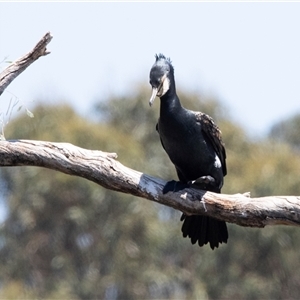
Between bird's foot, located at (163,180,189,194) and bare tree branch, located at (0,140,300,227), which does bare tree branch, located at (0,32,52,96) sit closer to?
bare tree branch, located at (0,140,300,227)

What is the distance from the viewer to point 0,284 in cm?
2777

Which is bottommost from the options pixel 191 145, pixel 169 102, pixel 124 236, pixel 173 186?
pixel 173 186

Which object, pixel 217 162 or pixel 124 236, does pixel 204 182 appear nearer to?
pixel 217 162

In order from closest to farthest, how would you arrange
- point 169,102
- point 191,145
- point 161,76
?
point 161,76 → point 169,102 → point 191,145

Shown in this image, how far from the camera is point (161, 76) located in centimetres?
803

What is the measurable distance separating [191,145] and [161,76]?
0.64 m

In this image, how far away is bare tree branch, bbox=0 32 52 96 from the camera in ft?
24.9

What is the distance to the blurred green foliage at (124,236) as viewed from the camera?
2756cm

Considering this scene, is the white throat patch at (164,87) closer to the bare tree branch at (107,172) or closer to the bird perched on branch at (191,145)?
the bird perched on branch at (191,145)

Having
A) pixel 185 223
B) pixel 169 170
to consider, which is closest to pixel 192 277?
pixel 169 170

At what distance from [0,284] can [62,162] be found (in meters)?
20.6

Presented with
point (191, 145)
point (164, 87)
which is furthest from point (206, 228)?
point (164, 87)

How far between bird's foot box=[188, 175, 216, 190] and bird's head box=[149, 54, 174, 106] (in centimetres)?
73

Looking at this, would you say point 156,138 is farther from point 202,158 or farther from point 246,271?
point 202,158
